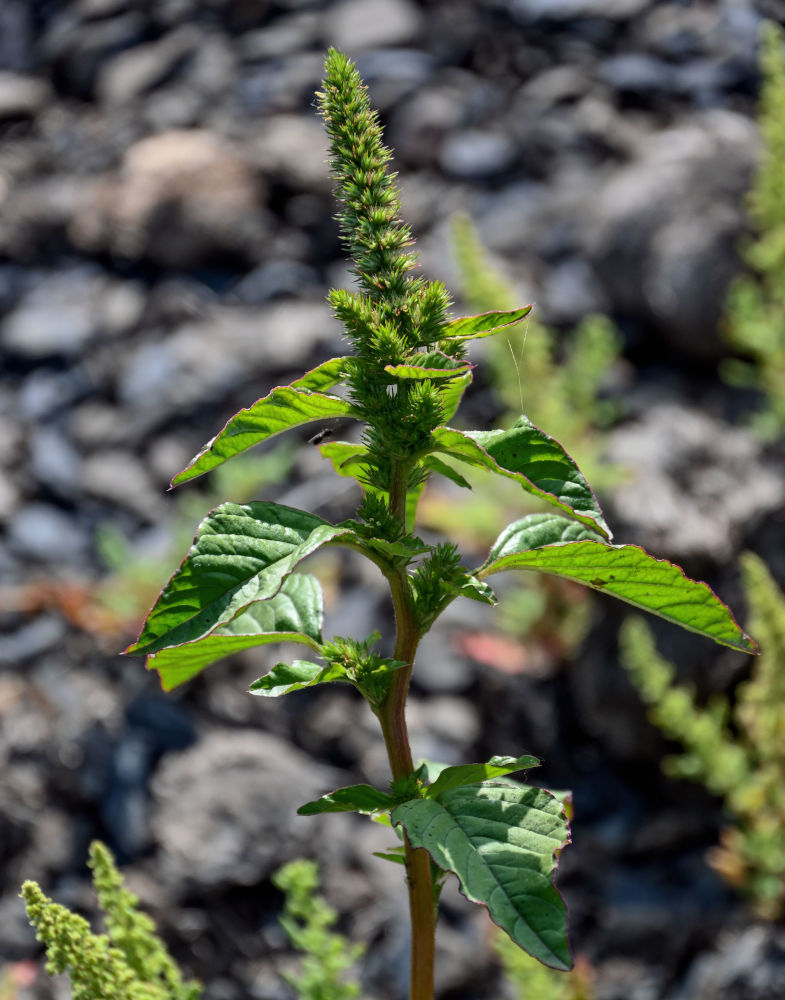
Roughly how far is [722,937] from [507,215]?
3333 mm

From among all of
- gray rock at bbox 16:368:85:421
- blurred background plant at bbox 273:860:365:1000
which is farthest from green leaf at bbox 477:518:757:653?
gray rock at bbox 16:368:85:421

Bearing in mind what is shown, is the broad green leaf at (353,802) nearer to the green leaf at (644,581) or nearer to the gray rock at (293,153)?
the green leaf at (644,581)

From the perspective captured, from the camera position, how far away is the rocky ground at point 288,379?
8.50 feet

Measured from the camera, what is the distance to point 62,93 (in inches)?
223

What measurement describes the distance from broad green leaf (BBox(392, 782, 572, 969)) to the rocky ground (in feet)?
6.04

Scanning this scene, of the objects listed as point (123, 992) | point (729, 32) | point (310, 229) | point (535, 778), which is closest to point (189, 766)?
point (535, 778)

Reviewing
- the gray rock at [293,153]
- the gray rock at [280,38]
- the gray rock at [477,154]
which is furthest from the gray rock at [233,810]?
the gray rock at [280,38]

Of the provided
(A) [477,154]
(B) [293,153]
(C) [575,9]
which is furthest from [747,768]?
(C) [575,9]

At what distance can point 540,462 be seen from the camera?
0.75 meters

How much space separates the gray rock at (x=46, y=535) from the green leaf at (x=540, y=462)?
3.22m

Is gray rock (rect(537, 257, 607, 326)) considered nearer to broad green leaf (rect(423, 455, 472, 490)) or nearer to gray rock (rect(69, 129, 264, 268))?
gray rock (rect(69, 129, 264, 268))

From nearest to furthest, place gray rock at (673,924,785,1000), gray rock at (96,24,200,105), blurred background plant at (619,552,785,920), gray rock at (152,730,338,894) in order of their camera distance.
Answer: gray rock at (673,924,785,1000)
blurred background plant at (619,552,785,920)
gray rock at (152,730,338,894)
gray rock at (96,24,200,105)

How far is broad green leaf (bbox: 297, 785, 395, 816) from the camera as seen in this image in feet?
2.50

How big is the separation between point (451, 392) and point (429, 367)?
0.06 meters
